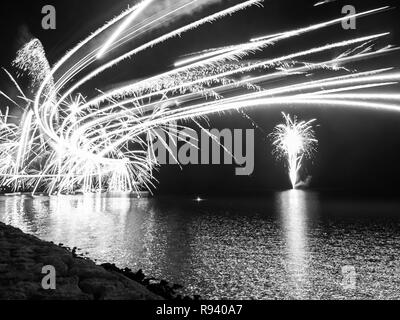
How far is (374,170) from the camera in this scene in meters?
75.2

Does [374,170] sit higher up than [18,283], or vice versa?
[374,170]

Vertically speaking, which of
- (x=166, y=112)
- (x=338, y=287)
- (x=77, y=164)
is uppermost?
(x=166, y=112)

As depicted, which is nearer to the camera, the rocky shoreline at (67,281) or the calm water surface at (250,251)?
the rocky shoreline at (67,281)

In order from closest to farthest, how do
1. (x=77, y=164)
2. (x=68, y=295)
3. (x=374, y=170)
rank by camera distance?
(x=68, y=295) < (x=77, y=164) < (x=374, y=170)

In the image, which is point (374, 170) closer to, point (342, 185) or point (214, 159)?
point (342, 185)

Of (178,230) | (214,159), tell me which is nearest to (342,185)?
(214,159)

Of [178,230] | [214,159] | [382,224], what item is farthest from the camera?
[214,159]

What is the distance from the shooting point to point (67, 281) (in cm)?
757

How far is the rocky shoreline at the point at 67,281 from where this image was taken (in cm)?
671

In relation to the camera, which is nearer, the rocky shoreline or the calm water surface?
the rocky shoreline

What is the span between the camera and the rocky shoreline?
6707 millimetres

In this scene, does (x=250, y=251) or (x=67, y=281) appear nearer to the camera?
(x=67, y=281)

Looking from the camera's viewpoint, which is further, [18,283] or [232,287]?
[232,287]

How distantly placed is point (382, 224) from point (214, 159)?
213 feet
